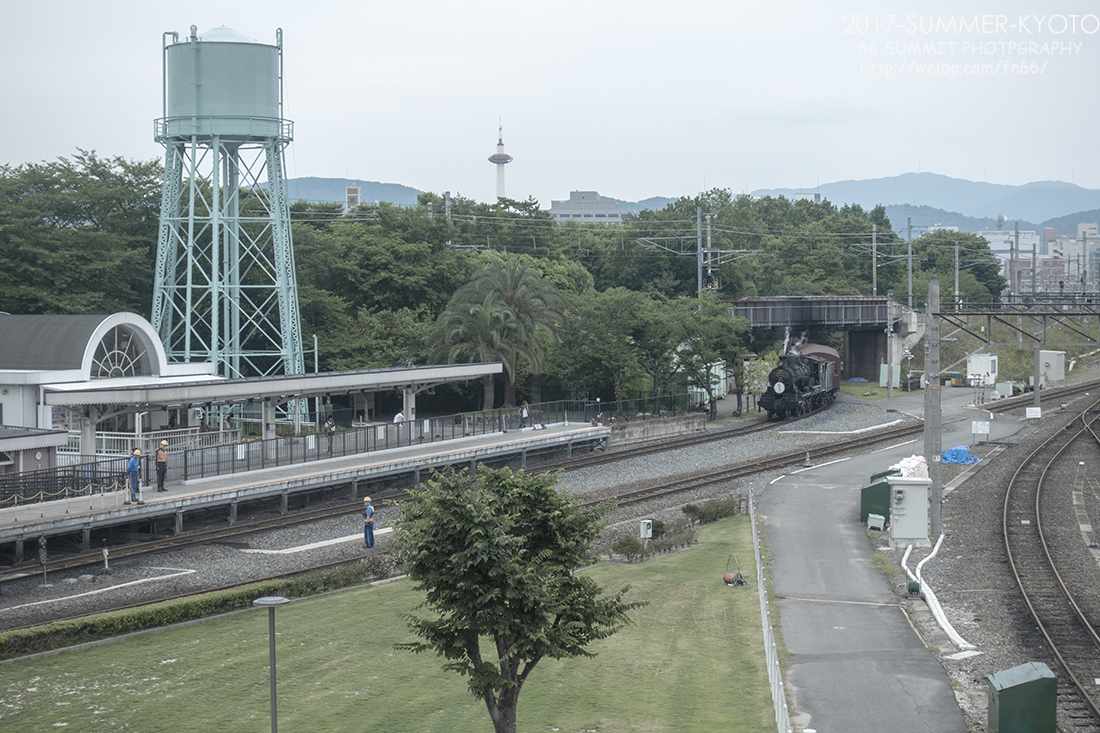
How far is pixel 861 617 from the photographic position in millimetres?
20500

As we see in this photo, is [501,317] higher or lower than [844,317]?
higher

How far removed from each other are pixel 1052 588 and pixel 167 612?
62.8 feet

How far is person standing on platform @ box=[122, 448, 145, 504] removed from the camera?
26.9m

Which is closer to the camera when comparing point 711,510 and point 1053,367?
point 711,510

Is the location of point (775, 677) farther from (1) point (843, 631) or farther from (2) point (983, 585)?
(2) point (983, 585)

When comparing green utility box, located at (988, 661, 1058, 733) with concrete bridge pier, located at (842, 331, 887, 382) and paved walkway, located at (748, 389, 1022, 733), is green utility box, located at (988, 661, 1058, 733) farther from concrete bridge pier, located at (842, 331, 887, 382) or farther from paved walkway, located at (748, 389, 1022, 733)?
concrete bridge pier, located at (842, 331, 887, 382)

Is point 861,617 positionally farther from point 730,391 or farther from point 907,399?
point 730,391

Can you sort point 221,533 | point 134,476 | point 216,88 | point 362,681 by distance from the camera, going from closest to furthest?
point 362,681, point 134,476, point 221,533, point 216,88

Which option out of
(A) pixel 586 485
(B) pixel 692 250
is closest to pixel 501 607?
(A) pixel 586 485

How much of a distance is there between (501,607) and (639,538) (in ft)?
56.1

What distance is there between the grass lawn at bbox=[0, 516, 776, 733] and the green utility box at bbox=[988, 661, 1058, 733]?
10.5ft

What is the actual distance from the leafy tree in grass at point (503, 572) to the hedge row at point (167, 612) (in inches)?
339

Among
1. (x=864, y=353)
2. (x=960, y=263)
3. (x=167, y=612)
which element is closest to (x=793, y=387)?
(x=864, y=353)

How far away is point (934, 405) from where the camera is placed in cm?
2823
